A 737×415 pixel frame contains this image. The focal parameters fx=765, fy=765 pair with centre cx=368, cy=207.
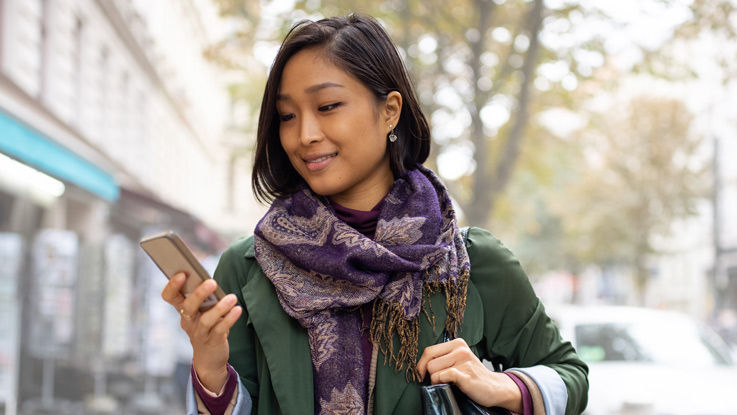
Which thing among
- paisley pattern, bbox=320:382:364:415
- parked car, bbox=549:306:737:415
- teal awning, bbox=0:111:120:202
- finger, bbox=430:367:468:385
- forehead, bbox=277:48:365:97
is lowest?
parked car, bbox=549:306:737:415

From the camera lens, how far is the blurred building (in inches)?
219

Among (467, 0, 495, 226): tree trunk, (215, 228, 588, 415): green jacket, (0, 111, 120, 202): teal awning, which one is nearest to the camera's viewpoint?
(215, 228, 588, 415): green jacket

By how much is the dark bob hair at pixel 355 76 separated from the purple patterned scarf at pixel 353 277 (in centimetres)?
11

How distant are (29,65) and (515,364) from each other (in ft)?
15.3

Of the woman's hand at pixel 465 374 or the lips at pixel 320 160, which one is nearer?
the woman's hand at pixel 465 374

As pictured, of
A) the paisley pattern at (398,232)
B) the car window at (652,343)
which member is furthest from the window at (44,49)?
the car window at (652,343)

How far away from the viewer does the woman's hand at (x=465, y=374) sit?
5.03ft

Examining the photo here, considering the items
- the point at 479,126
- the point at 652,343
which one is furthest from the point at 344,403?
the point at 479,126

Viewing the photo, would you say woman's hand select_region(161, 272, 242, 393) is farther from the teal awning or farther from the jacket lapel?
the teal awning

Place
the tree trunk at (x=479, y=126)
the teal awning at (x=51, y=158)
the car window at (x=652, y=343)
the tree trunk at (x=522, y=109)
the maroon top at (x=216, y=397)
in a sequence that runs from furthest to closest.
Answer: the tree trunk at (x=479, y=126), the tree trunk at (x=522, y=109), the car window at (x=652, y=343), the teal awning at (x=51, y=158), the maroon top at (x=216, y=397)

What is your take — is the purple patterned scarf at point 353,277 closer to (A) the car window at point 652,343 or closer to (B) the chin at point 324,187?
(B) the chin at point 324,187

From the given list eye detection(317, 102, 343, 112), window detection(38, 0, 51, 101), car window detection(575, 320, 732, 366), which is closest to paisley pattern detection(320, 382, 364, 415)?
eye detection(317, 102, 343, 112)

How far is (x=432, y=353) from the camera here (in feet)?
5.13

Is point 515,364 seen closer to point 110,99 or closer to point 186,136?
point 110,99
